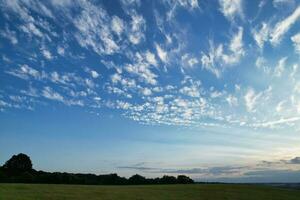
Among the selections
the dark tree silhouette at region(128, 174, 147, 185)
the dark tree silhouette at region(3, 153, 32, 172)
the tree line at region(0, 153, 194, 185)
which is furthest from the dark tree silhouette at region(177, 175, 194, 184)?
the dark tree silhouette at region(3, 153, 32, 172)

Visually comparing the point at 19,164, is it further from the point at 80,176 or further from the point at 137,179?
the point at 137,179

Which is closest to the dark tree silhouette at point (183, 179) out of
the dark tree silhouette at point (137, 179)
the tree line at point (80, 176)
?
the tree line at point (80, 176)

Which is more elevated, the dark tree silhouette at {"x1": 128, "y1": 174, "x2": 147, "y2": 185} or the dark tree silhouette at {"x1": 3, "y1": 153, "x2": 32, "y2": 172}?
the dark tree silhouette at {"x1": 3, "y1": 153, "x2": 32, "y2": 172}

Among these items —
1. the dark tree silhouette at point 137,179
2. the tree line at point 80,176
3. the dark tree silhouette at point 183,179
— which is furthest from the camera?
the dark tree silhouette at point 183,179

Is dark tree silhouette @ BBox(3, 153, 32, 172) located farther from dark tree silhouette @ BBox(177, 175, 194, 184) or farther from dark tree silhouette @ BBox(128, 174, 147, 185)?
dark tree silhouette @ BBox(177, 175, 194, 184)

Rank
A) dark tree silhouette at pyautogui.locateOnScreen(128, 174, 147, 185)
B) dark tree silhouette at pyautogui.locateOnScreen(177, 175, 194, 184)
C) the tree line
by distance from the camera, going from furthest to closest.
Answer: dark tree silhouette at pyautogui.locateOnScreen(177, 175, 194, 184)
dark tree silhouette at pyautogui.locateOnScreen(128, 174, 147, 185)
the tree line

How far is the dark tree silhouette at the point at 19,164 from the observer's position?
127562 millimetres

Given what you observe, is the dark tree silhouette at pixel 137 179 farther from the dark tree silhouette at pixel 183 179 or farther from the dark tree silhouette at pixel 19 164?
the dark tree silhouette at pixel 19 164

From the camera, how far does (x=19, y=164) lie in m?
129

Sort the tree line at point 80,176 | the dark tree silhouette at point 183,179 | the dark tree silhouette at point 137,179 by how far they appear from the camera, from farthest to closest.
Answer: the dark tree silhouette at point 183,179, the dark tree silhouette at point 137,179, the tree line at point 80,176

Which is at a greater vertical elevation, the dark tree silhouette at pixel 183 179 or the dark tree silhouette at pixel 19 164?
the dark tree silhouette at pixel 19 164

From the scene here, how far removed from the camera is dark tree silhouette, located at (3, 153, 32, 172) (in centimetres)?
12756

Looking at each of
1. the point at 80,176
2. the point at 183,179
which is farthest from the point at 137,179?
the point at 80,176

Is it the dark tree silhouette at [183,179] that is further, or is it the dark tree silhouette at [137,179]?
the dark tree silhouette at [183,179]
